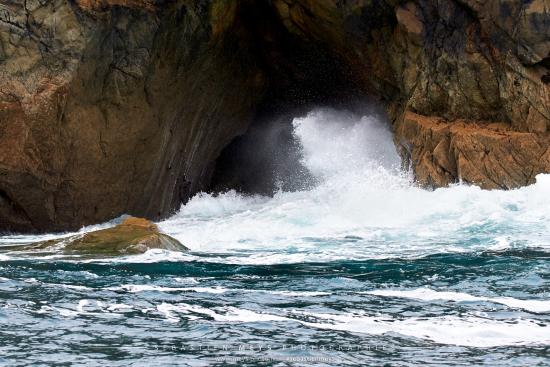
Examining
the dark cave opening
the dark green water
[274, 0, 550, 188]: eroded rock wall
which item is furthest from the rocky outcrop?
the dark green water

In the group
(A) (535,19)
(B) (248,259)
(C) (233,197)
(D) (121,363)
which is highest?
(A) (535,19)

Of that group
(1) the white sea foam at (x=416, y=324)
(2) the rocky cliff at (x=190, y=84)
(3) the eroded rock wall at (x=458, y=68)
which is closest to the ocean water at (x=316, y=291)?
(1) the white sea foam at (x=416, y=324)

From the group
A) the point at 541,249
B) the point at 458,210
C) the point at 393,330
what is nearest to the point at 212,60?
the point at 458,210

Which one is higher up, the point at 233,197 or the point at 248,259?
the point at 233,197

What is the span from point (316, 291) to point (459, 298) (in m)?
1.77

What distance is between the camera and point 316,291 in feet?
38.0

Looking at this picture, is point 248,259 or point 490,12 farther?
point 490,12

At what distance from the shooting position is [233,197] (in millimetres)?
27406

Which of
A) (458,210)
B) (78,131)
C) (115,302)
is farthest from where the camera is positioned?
(78,131)

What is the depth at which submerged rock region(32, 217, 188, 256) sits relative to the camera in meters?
15.2

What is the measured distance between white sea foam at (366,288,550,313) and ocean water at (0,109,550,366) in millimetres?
24

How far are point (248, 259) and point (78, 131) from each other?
276 inches

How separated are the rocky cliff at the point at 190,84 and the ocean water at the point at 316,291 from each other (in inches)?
46.0

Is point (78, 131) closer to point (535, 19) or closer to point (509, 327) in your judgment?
point (535, 19)
